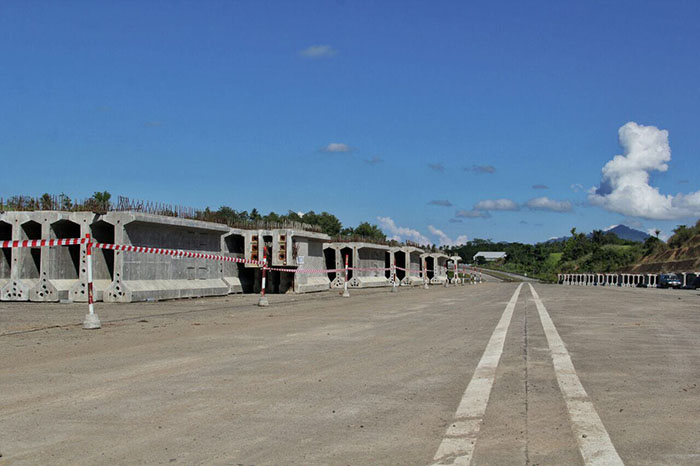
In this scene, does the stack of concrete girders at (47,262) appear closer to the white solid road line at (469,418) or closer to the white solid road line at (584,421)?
the white solid road line at (469,418)

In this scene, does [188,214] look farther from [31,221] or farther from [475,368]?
[475,368]

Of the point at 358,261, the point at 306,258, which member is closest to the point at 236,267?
the point at 306,258

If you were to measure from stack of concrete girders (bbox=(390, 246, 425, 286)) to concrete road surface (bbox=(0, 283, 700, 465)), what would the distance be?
4227cm

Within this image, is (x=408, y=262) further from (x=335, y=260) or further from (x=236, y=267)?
(x=236, y=267)

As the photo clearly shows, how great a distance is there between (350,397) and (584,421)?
2.16 metres

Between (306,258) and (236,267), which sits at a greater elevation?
(306,258)

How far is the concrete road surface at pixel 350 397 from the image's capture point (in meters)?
4.61

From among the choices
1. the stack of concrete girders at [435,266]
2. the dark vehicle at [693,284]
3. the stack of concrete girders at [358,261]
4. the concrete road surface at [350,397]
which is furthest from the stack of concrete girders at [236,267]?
the dark vehicle at [693,284]

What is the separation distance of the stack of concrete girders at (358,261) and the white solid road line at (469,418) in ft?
118

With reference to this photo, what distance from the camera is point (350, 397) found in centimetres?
636

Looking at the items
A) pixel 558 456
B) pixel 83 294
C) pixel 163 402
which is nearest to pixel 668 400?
pixel 558 456

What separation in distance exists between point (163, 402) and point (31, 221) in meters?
20.6

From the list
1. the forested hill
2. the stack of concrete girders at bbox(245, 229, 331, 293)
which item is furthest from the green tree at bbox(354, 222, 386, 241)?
the stack of concrete girders at bbox(245, 229, 331, 293)

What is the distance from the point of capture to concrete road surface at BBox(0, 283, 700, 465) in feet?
15.1
